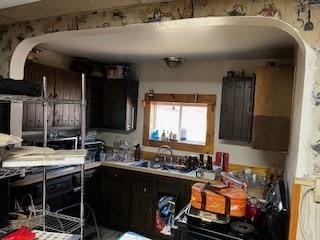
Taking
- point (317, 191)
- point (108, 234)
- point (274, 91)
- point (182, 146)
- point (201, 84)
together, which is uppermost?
point (201, 84)

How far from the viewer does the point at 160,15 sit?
1.66 meters

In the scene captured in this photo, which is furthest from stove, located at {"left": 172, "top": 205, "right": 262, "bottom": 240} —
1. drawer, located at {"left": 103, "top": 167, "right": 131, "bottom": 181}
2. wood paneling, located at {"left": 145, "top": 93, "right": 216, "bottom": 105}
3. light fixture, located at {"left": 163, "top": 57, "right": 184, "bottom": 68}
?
light fixture, located at {"left": 163, "top": 57, "right": 184, "bottom": 68}

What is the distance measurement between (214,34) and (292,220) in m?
1.63

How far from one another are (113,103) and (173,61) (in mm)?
1110

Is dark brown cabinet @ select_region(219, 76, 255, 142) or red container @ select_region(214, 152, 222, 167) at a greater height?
dark brown cabinet @ select_region(219, 76, 255, 142)

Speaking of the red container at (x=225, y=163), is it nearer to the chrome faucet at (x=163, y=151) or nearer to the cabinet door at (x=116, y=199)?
the chrome faucet at (x=163, y=151)

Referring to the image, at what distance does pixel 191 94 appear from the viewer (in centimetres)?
375

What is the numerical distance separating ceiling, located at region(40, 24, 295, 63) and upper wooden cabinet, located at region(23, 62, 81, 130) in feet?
1.04

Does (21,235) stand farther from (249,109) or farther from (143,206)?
(249,109)

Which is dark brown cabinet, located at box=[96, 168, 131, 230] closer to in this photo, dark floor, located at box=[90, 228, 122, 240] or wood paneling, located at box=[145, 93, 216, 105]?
dark floor, located at box=[90, 228, 122, 240]

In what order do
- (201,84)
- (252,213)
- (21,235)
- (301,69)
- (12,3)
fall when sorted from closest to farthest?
(21,235) < (301,69) < (12,3) < (252,213) < (201,84)

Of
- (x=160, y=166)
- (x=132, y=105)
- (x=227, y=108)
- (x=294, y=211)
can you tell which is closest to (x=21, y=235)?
(x=294, y=211)

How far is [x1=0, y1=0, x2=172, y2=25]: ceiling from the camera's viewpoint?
1.71 m

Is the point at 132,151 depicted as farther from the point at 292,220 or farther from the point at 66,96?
the point at 292,220
